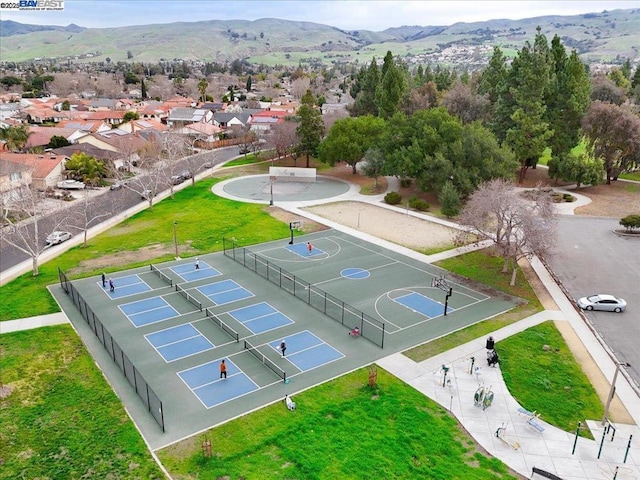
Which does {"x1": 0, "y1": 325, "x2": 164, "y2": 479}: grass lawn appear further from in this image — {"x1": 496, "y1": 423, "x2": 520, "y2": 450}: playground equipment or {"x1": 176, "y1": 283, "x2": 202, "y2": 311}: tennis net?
{"x1": 496, "y1": 423, "x2": 520, "y2": 450}: playground equipment

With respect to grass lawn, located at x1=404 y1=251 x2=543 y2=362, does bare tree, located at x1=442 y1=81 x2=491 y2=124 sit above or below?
above

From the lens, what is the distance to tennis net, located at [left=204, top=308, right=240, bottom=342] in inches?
1122

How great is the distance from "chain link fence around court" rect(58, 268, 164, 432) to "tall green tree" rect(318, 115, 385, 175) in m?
43.0

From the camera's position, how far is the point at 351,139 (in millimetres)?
68688

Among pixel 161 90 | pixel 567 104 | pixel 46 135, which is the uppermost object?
pixel 567 104

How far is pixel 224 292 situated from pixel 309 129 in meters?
45.4

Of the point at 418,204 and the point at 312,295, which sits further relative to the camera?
the point at 418,204

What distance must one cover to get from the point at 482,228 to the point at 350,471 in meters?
24.1

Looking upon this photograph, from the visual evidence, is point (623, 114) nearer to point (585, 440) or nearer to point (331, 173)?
point (331, 173)

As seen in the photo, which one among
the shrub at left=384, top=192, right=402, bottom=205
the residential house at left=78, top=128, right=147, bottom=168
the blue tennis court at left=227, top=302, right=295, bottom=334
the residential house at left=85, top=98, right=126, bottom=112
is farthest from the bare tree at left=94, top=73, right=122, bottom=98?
the blue tennis court at left=227, top=302, right=295, bottom=334

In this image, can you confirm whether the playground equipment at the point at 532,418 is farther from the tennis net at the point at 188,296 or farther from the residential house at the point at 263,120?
the residential house at the point at 263,120

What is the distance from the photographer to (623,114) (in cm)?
5991

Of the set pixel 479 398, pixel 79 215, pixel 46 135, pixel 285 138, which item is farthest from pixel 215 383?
pixel 46 135

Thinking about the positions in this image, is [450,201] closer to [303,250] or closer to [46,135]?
[303,250]
